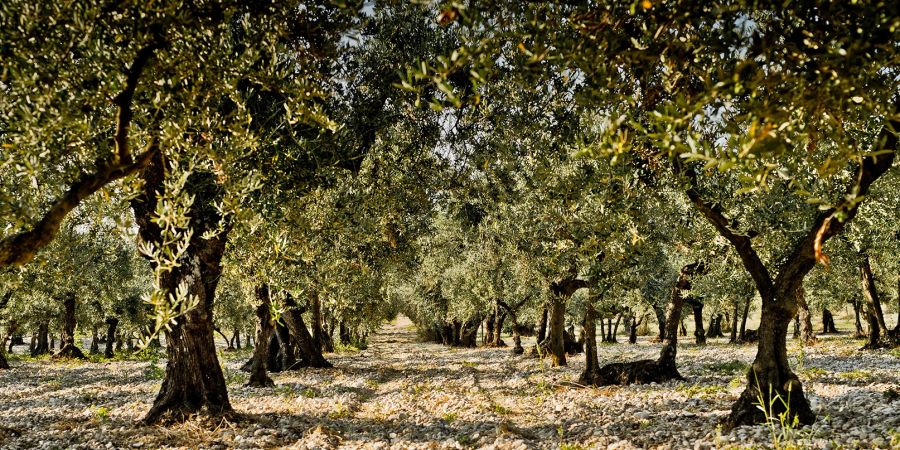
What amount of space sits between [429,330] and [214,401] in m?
71.0

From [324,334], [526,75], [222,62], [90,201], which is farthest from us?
[324,334]

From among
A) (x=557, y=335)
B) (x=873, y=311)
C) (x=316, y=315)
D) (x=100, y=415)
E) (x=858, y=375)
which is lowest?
(x=858, y=375)

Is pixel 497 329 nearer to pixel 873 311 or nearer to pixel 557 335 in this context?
pixel 557 335

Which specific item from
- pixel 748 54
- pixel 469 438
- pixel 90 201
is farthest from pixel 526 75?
pixel 90 201

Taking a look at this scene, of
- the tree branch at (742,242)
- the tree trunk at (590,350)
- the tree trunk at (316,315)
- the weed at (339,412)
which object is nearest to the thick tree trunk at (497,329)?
the tree trunk at (316,315)

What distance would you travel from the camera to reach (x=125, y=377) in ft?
94.7

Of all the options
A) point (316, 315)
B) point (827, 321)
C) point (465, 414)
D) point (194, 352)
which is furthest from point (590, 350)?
point (827, 321)

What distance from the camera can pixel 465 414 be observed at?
15688mm

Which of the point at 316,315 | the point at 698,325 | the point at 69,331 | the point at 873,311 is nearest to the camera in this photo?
the point at 873,311

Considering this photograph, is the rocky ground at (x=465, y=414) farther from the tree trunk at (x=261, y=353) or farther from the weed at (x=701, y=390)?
the tree trunk at (x=261, y=353)

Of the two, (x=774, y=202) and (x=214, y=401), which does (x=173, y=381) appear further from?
(x=774, y=202)

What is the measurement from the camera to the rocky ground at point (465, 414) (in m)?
11.3

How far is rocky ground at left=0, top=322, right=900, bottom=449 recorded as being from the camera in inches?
444

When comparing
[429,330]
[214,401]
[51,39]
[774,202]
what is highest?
[51,39]
